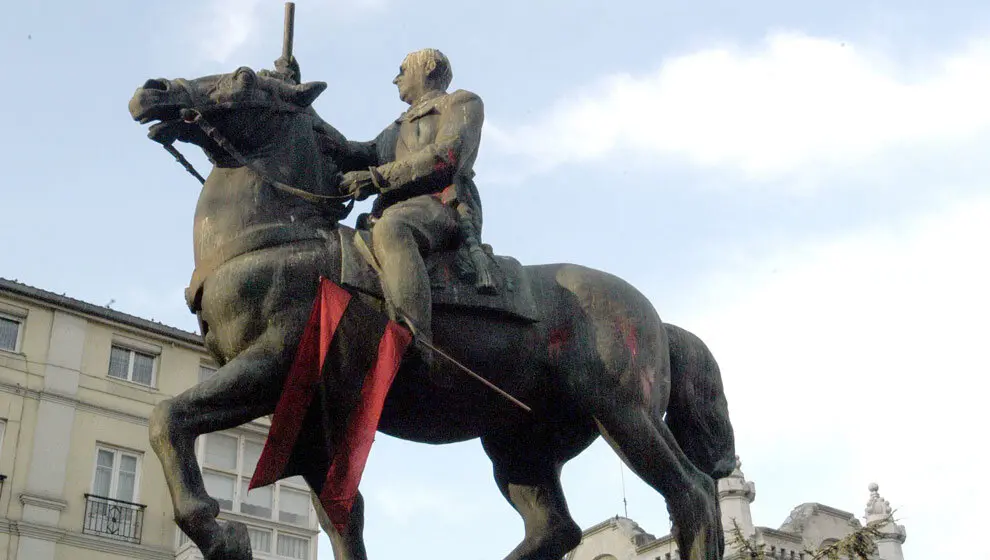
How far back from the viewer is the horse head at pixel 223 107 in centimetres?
674

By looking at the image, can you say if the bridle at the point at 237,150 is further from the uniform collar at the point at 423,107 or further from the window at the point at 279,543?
the window at the point at 279,543

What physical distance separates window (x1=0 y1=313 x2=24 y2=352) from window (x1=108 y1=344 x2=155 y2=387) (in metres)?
2.13

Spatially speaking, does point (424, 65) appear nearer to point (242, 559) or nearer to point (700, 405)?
point (700, 405)

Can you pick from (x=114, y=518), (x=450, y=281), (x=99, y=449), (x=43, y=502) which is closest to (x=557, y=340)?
(x=450, y=281)

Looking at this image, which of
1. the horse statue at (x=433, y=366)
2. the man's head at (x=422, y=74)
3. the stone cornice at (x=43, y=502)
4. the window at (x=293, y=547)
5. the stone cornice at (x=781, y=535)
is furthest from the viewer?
the stone cornice at (x=781, y=535)

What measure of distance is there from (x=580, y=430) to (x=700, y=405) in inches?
31.7

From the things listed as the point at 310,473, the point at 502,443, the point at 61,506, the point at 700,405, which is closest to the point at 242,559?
the point at 310,473

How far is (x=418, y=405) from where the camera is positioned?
7012 millimetres

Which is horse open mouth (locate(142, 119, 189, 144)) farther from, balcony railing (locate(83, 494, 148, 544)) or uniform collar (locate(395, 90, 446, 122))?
balcony railing (locate(83, 494, 148, 544))

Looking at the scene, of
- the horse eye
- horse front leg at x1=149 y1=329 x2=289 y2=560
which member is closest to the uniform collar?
the horse eye

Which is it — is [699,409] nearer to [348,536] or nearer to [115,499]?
[348,536]

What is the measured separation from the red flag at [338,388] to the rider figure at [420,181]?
0.20m

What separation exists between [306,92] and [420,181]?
791 mm

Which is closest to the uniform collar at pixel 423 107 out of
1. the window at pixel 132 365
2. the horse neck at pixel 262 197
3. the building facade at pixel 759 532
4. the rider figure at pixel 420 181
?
the rider figure at pixel 420 181
